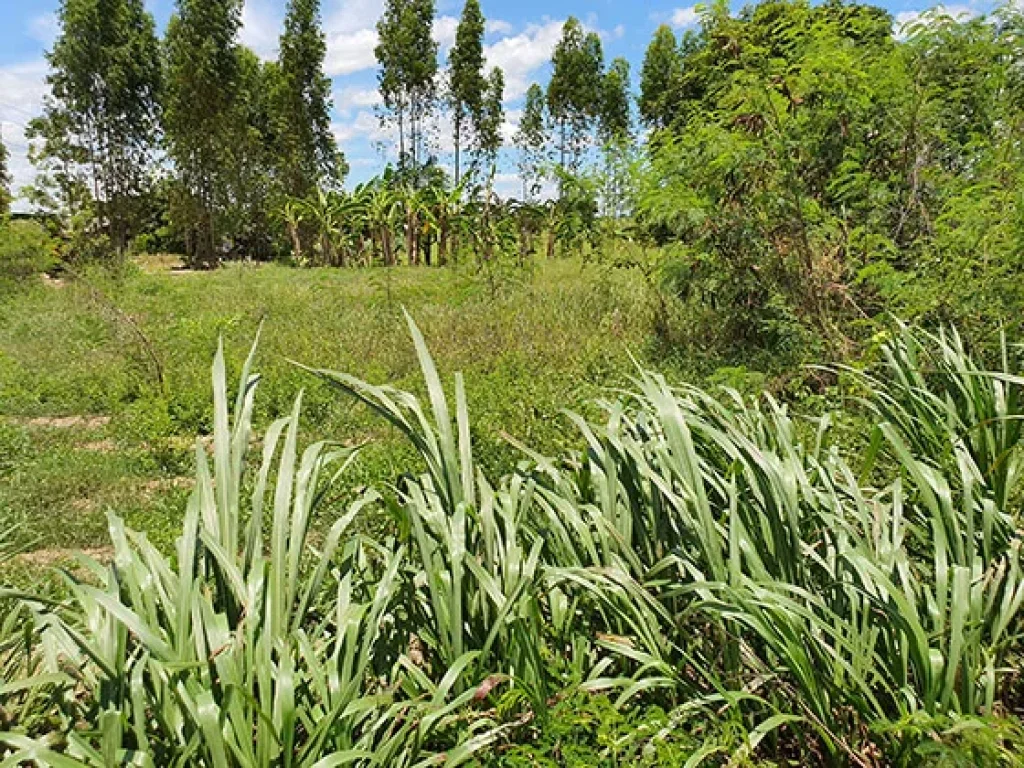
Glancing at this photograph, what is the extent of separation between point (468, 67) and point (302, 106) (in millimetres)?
5963

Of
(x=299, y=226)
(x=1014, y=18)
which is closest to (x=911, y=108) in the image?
(x=1014, y=18)

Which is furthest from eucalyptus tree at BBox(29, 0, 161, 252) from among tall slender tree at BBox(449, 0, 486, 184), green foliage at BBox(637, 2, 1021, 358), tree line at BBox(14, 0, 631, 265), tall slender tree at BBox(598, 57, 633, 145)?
green foliage at BBox(637, 2, 1021, 358)

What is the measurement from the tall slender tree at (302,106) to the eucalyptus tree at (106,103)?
12.9 feet

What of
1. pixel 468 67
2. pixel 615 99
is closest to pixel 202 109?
pixel 468 67

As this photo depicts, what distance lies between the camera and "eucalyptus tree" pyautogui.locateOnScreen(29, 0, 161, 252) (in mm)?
18797

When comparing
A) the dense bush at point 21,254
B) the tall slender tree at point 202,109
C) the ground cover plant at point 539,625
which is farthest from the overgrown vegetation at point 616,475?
the tall slender tree at point 202,109

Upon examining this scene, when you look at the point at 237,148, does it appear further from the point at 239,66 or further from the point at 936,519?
the point at 936,519

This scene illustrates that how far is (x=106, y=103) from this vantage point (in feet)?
65.9

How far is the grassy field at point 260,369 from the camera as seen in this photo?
3824 mm

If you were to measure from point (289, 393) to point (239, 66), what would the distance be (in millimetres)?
18965

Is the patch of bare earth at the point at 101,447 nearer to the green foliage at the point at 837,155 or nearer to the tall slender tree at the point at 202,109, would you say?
the green foliage at the point at 837,155

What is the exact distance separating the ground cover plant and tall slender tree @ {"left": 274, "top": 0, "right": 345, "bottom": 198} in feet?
75.9

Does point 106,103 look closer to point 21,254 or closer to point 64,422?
point 21,254

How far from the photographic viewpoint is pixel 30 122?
66.5 feet
